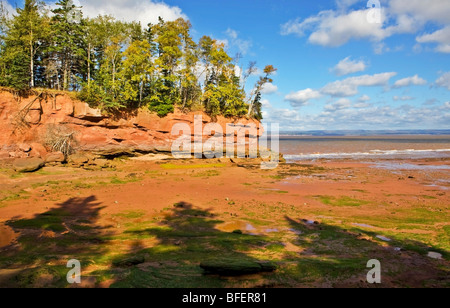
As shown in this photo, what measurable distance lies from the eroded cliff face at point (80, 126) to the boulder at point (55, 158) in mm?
1592

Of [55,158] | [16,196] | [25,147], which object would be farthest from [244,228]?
[25,147]

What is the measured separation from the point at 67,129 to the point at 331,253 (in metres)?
31.3

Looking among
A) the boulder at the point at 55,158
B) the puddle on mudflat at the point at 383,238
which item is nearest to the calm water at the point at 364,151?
the boulder at the point at 55,158

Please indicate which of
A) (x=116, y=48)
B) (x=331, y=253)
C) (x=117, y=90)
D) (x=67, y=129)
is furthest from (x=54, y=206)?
(x=116, y=48)

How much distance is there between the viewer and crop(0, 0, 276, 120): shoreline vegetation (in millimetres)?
29797

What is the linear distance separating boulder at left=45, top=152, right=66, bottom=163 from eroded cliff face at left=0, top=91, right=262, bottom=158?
62.7 inches

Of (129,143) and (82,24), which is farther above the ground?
(82,24)

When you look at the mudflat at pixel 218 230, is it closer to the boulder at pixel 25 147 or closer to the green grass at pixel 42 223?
the green grass at pixel 42 223

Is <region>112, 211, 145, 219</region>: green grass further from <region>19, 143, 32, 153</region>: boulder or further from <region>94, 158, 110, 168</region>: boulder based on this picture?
<region>19, 143, 32, 153</region>: boulder

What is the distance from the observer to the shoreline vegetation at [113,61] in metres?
29.8

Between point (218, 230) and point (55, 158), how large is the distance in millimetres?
23381

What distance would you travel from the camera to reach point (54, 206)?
13.9 metres
